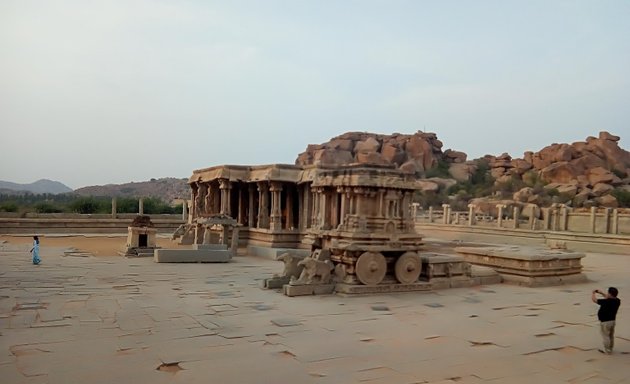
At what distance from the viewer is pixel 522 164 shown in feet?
199

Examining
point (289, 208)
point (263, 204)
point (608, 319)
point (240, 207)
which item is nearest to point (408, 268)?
point (608, 319)

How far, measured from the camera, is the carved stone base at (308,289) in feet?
35.9

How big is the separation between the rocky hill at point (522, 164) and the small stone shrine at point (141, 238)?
1695 cm

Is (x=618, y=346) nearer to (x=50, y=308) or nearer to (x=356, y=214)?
(x=356, y=214)

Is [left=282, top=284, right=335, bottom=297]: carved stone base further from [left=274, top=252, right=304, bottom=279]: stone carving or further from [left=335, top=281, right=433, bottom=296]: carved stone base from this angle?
[left=274, top=252, right=304, bottom=279]: stone carving

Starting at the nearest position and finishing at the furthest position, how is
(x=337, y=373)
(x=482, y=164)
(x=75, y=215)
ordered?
(x=337, y=373)
(x=75, y=215)
(x=482, y=164)

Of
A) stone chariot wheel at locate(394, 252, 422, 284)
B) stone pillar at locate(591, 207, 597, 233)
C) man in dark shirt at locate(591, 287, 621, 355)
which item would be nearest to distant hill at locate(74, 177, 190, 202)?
stone pillar at locate(591, 207, 597, 233)

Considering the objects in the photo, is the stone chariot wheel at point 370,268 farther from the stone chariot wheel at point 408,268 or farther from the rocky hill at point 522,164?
the rocky hill at point 522,164

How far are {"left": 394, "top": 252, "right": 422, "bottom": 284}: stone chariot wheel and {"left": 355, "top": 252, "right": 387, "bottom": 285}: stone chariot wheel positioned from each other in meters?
0.40

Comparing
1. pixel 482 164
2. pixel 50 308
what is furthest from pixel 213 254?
pixel 482 164

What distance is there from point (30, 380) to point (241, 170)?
18191mm

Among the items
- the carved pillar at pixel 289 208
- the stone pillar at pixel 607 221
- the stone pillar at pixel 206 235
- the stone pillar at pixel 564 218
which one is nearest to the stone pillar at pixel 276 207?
the carved pillar at pixel 289 208

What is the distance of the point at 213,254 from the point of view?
1716cm

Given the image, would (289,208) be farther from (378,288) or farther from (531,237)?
(531,237)
